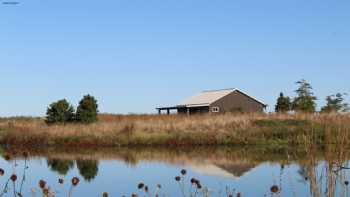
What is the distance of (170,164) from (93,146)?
750cm

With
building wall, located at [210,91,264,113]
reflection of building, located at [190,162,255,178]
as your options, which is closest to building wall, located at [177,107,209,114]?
building wall, located at [210,91,264,113]

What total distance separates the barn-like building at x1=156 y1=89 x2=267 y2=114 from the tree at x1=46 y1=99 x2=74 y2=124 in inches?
610

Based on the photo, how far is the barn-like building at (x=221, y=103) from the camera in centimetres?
4191

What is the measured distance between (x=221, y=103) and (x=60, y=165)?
2739cm

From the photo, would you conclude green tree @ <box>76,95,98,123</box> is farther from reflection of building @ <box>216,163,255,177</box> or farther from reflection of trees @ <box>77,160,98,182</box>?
reflection of building @ <box>216,163,255,177</box>

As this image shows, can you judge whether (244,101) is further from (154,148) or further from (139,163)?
(139,163)

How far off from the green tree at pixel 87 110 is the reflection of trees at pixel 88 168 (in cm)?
1112

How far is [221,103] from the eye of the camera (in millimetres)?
42094

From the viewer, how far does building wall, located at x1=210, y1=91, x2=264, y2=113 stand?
138 feet

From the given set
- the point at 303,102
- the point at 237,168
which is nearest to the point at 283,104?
the point at 303,102

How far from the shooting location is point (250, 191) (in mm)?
10141

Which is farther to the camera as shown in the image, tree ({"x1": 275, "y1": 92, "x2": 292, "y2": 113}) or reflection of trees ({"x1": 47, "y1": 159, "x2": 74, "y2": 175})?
tree ({"x1": 275, "y1": 92, "x2": 292, "y2": 113})

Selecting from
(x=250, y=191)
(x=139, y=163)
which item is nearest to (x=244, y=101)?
(x=139, y=163)

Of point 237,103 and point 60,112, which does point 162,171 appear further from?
point 237,103
